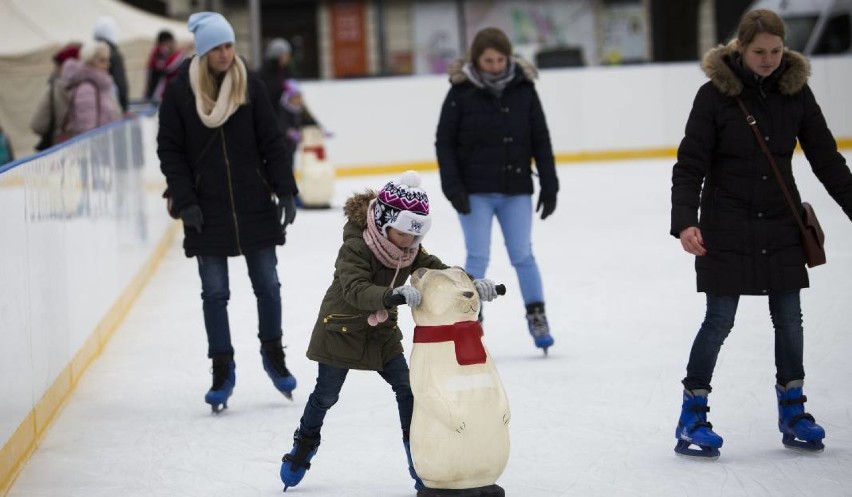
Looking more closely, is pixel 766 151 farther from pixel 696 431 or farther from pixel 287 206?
pixel 287 206

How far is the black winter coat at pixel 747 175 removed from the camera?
4.71 metres

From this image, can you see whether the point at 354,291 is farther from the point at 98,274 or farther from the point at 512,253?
the point at 98,274

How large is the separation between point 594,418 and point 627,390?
53 centimetres

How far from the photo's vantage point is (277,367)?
5969mm

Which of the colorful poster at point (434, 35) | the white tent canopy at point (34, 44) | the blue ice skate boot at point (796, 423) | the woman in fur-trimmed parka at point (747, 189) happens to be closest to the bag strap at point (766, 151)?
the woman in fur-trimmed parka at point (747, 189)

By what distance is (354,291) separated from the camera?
4082 millimetres

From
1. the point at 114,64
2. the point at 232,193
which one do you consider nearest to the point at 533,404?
the point at 232,193

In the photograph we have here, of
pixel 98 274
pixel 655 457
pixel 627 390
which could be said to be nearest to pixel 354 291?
pixel 655 457

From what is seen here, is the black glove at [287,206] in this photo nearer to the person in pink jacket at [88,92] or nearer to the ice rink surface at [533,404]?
the ice rink surface at [533,404]

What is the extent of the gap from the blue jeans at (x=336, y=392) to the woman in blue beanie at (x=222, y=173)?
4.62 ft

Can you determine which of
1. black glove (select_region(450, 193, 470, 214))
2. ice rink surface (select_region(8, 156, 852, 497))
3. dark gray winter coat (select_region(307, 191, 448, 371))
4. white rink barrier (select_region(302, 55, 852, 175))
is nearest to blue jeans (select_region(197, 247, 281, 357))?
ice rink surface (select_region(8, 156, 852, 497))

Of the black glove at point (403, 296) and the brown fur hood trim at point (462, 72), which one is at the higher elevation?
the brown fur hood trim at point (462, 72)

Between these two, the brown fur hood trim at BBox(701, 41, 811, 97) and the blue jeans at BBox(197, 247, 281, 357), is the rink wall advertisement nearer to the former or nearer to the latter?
the blue jeans at BBox(197, 247, 281, 357)

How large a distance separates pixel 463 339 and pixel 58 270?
8.98 feet
